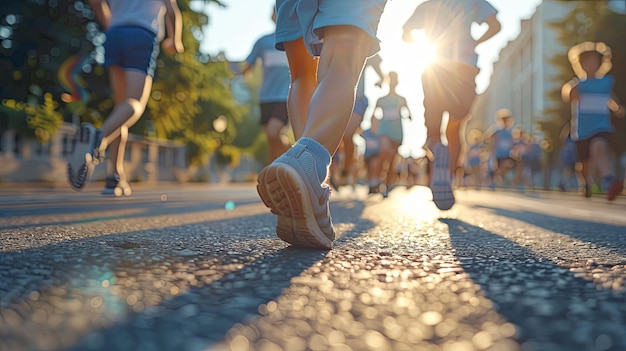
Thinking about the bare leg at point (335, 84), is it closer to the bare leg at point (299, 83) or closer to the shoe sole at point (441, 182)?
the bare leg at point (299, 83)

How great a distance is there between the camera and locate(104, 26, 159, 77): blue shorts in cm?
502

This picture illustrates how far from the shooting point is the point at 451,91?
4.91 m

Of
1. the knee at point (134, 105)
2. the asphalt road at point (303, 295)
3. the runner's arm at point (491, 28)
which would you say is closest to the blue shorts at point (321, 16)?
the asphalt road at point (303, 295)

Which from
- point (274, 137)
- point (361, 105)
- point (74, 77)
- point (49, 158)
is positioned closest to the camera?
point (274, 137)

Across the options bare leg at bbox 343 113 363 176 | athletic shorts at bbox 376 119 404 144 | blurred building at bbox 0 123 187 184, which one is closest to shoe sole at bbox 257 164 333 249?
bare leg at bbox 343 113 363 176

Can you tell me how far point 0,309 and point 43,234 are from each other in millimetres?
1338

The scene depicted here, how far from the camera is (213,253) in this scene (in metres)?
1.73

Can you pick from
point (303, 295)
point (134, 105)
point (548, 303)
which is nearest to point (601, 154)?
point (134, 105)

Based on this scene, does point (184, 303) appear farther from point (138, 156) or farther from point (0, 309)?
point (138, 156)

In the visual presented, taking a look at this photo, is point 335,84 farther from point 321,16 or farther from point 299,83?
point 299,83

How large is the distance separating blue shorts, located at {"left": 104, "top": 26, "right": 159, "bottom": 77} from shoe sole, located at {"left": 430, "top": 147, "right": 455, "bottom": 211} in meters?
2.62

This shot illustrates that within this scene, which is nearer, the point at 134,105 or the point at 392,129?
the point at 134,105

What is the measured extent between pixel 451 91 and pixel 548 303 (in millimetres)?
3966

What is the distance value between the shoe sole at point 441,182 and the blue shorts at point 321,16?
2.14 metres
